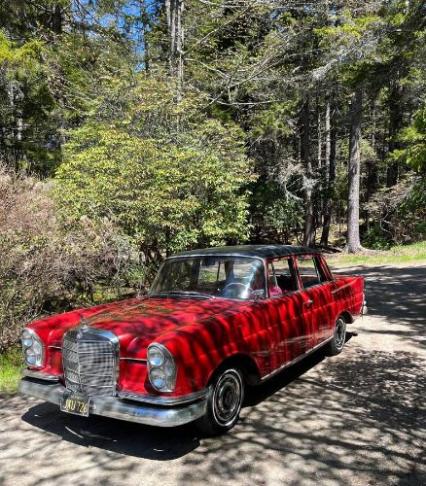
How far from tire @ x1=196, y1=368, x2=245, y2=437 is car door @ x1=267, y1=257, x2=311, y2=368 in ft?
2.17

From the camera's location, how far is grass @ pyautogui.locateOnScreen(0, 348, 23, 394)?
19.4ft

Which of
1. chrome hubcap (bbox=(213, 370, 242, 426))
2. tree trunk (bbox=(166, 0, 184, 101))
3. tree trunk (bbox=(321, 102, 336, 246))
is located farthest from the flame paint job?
tree trunk (bbox=(321, 102, 336, 246))

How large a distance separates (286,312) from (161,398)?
202 cm

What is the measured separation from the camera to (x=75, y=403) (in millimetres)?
3988

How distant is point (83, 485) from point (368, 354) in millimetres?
4608

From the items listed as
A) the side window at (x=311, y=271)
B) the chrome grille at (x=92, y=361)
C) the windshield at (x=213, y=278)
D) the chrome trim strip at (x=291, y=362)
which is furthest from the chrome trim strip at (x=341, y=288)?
the chrome grille at (x=92, y=361)

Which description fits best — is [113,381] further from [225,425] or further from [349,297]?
[349,297]

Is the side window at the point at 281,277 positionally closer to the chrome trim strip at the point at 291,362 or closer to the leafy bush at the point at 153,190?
the chrome trim strip at the point at 291,362

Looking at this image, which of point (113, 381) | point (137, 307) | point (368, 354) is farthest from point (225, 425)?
point (368, 354)

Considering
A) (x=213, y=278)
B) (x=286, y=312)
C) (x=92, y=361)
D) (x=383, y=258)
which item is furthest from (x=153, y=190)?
(x=383, y=258)

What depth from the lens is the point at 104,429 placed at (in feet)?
14.6

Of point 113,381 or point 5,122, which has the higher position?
point 5,122

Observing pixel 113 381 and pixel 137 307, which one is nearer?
pixel 113 381

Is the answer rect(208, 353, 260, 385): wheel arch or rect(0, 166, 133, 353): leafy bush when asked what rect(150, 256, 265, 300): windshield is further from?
rect(0, 166, 133, 353): leafy bush
